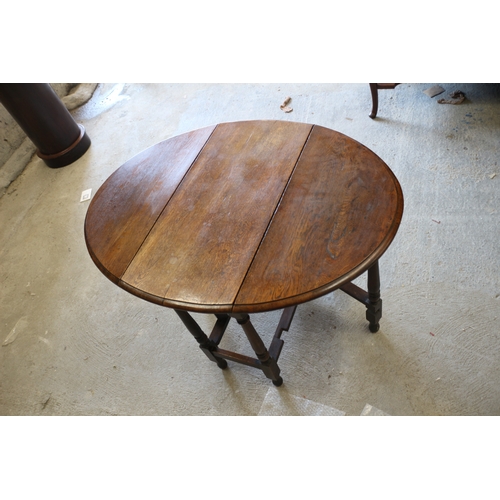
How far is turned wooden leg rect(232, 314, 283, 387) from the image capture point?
1365 mm

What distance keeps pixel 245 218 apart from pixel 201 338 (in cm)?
59

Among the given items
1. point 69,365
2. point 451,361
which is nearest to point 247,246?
point 451,361

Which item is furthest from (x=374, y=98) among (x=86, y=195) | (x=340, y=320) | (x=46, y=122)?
(x=46, y=122)

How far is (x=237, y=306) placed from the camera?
1152 mm

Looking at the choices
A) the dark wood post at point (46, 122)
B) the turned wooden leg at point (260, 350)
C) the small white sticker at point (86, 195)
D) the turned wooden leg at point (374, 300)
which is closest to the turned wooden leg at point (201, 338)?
the turned wooden leg at point (260, 350)

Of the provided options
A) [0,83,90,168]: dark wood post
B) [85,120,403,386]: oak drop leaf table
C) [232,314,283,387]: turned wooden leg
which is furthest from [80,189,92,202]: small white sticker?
[232,314,283,387]: turned wooden leg

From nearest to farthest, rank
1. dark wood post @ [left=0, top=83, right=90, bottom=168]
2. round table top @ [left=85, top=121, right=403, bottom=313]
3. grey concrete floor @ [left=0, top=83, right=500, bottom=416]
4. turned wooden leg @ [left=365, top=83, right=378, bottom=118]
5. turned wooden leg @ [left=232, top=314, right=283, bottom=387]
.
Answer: round table top @ [left=85, top=121, right=403, bottom=313]
turned wooden leg @ [left=232, top=314, right=283, bottom=387]
grey concrete floor @ [left=0, top=83, right=500, bottom=416]
turned wooden leg @ [left=365, top=83, right=378, bottom=118]
dark wood post @ [left=0, top=83, right=90, bottom=168]

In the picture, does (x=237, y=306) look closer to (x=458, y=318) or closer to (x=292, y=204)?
(x=292, y=204)

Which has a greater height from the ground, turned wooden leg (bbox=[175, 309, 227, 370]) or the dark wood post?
the dark wood post

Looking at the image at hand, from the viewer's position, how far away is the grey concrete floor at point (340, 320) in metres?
1.70

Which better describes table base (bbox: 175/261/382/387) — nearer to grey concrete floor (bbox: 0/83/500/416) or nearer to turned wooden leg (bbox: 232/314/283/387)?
turned wooden leg (bbox: 232/314/283/387)

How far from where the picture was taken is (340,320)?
6.19ft

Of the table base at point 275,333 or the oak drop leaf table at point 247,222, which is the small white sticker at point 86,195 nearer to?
the oak drop leaf table at point 247,222

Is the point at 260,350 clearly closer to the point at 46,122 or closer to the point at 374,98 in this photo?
Result: the point at 374,98
